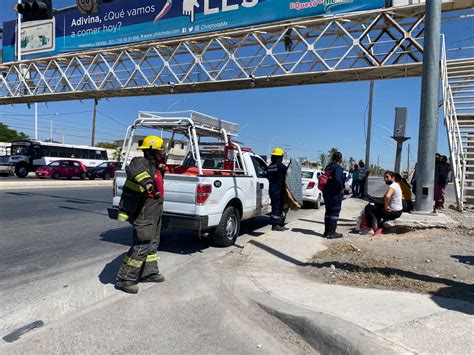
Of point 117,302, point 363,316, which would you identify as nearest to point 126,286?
point 117,302

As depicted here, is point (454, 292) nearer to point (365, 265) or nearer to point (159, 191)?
point (365, 265)

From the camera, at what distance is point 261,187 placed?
9086 millimetres

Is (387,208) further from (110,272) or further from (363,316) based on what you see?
(110,272)

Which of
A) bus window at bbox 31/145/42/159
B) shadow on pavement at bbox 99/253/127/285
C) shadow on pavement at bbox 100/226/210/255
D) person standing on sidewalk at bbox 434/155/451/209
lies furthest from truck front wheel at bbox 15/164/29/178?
person standing on sidewalk at bbox 434/155/451/209

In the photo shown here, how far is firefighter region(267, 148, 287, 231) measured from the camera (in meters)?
9.02

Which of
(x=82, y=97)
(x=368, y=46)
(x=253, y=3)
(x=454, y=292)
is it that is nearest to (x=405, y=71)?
(x=368, y=46)

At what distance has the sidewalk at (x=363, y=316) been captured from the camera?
129 inches

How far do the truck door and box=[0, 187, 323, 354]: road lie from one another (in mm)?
1612

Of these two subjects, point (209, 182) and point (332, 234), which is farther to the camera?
point (332, 234)

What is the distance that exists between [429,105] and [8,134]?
282 ft

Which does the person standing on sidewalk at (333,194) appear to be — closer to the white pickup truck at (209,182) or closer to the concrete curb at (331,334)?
the white pickup truck at (209,182)

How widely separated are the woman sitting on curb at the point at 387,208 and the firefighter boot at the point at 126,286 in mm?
5211

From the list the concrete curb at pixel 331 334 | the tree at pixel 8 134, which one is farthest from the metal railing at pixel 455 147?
the tree at pixel 8 134

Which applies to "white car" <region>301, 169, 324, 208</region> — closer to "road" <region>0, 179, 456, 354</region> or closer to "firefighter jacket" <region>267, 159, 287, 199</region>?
"firefighter jacket" <region>267, 159, 287, 199</region>
